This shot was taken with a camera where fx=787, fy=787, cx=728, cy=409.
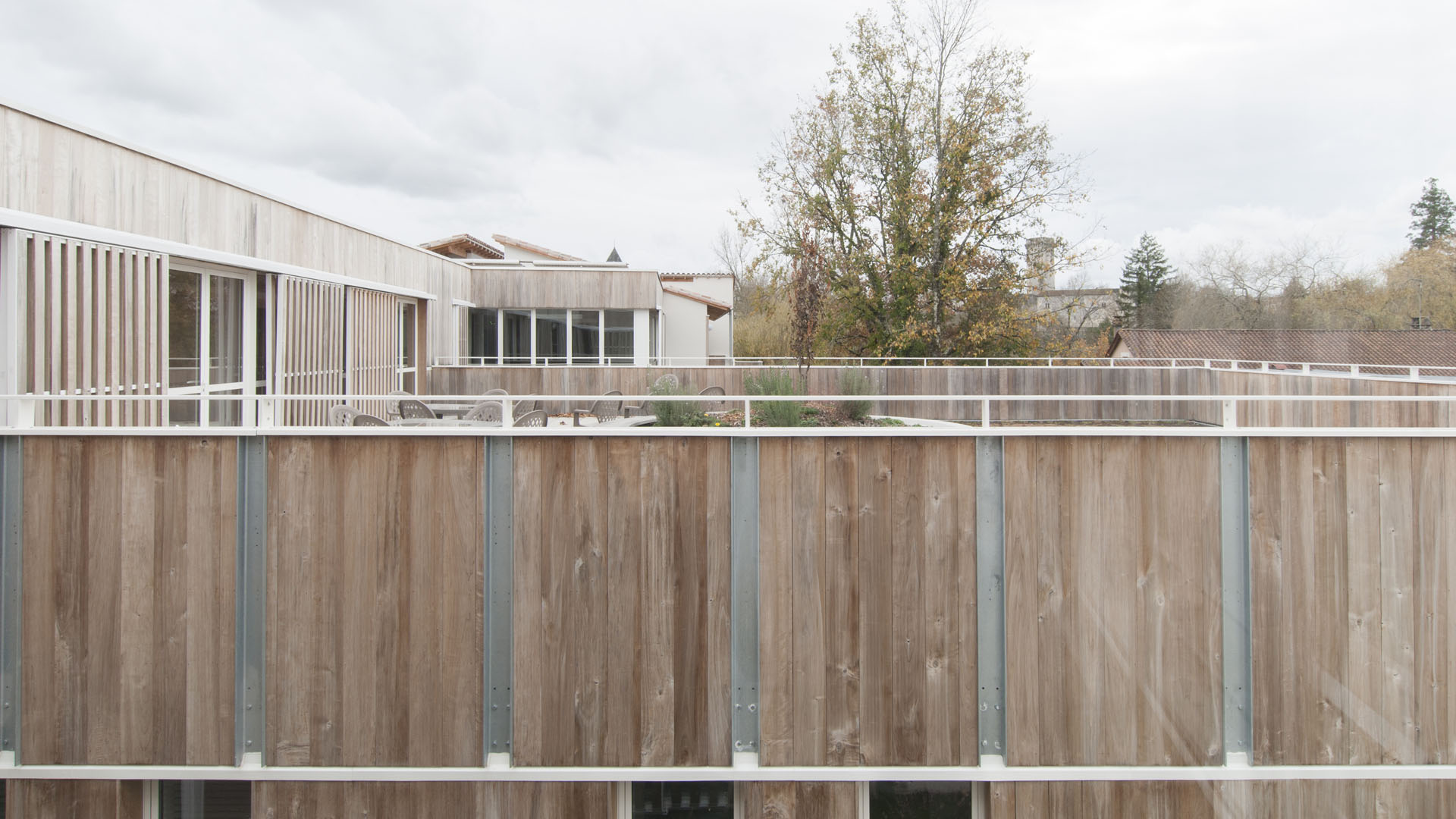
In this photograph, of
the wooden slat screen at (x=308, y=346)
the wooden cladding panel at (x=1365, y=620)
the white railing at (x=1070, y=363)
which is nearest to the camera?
the wooden cladding panel at (x=1365, y=620)

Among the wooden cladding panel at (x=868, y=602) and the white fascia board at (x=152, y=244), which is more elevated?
the white fascia board at (x=152, y=244)

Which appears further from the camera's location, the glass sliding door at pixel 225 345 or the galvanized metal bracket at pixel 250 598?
the glass sliding door at pixel 225 345

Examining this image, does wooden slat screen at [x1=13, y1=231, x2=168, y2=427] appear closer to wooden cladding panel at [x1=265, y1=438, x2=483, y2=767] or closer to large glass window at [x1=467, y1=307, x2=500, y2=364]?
wooden cladding panel at [x1=265, y1=438, x2=483, y2=767]

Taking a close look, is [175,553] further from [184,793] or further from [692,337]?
[692,337]

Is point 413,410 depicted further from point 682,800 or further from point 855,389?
point 855,389

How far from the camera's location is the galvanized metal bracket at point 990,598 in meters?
3.70

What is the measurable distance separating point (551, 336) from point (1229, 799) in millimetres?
14713

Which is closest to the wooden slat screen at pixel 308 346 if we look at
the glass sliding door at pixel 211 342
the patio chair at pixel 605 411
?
the glass sliding door at pixel 211 342

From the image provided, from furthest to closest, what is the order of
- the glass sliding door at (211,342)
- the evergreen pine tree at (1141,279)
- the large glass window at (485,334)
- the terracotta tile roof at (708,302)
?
the evergreen pine tree at (1141,279) < the terracotta tile roof at (708,302) < the large glass window at (485,334) < the glass sliding door at (211,342)

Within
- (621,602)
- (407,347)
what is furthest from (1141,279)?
(621,602)

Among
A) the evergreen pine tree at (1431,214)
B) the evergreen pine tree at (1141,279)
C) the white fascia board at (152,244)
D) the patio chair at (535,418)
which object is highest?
the evergreen pine tree at (1431,214)

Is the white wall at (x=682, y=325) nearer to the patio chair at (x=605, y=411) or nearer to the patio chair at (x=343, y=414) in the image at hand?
the patio chair at (x=605, y=411)

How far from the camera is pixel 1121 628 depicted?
3689 mm

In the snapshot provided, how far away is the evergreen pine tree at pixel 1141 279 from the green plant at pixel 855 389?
38201 mm
